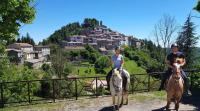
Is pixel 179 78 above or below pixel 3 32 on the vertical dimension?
below

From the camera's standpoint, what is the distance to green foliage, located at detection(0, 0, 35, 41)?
544 inches

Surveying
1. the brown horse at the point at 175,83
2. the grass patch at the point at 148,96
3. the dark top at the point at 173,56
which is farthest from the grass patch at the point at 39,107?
the dark top at the point at 173,56

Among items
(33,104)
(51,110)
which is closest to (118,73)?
(51,110)

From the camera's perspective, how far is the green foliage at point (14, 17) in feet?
45.3

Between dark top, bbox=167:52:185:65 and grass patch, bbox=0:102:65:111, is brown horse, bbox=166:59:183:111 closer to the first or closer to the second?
dark top, bbox=167:52:185:65

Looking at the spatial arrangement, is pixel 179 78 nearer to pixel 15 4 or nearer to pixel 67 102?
pixel 67 102

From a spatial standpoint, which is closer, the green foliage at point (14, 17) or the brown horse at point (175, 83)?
the brown horse at point (175, 83)

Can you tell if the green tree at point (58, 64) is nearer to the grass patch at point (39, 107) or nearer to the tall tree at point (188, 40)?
the tall tree at point (188, 40)

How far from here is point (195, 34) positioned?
60.2 m

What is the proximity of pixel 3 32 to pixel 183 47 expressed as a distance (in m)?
46.7

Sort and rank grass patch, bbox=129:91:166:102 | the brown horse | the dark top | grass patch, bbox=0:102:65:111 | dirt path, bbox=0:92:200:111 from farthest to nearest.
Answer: grass patch, bbox=129:91:166:102 < grass patch, bbox=0:102:65:111 < dirt path, bbox=0:92:200:111 < the dark top < the brown horse

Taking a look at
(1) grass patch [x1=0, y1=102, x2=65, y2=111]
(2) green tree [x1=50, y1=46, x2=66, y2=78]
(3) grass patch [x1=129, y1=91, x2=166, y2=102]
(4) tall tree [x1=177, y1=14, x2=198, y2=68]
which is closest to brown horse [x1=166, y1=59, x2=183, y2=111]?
(3) grass patch [x1=129, y1=91, x2=166, y2=102]

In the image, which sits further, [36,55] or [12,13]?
[36,55]

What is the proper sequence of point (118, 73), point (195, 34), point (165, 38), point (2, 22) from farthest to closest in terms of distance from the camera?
point (195, 34) → point (165, 38) → point (2, 22) → point (118, 73)
